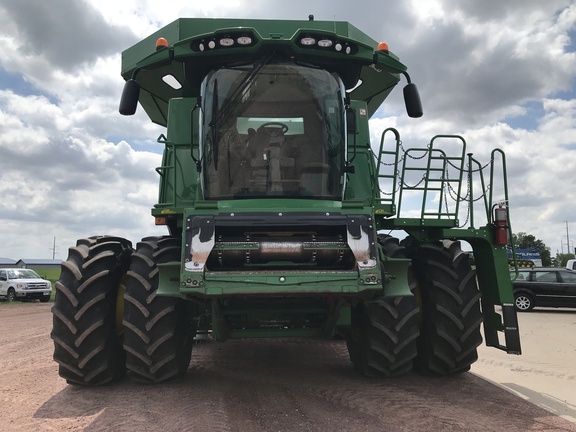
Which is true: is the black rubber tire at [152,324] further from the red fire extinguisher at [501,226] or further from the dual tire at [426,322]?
the red fire extinguisher at [501,226]

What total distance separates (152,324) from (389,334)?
246cm

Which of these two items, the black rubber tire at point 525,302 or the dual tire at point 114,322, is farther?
the black rubber tire at point 525,302

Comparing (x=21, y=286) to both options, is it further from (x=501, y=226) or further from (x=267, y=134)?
(x=501, y=226)

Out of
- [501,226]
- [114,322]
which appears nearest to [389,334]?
[501,226]

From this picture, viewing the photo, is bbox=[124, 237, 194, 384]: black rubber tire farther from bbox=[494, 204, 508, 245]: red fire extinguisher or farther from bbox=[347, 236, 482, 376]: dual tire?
bbox=[494, 204, 508, 245]: red fire extinguisher

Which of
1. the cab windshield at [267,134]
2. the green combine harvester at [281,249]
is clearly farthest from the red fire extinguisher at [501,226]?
the cab windshield at [267,134]

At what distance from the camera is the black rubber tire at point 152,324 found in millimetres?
5309

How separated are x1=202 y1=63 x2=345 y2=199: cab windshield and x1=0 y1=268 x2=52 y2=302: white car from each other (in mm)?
22110

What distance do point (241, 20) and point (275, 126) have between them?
237 centimetres

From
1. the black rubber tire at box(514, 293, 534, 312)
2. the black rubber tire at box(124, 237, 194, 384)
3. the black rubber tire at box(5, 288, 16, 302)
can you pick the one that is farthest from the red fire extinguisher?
the black rubber tire at box(5, 288, 16, 302)

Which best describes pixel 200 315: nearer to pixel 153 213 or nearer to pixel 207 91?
pixel 153 213

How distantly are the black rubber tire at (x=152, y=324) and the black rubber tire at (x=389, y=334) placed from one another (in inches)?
76.1

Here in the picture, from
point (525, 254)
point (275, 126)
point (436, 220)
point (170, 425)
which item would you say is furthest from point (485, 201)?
point (525, 254)

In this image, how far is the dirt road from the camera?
173 inches
